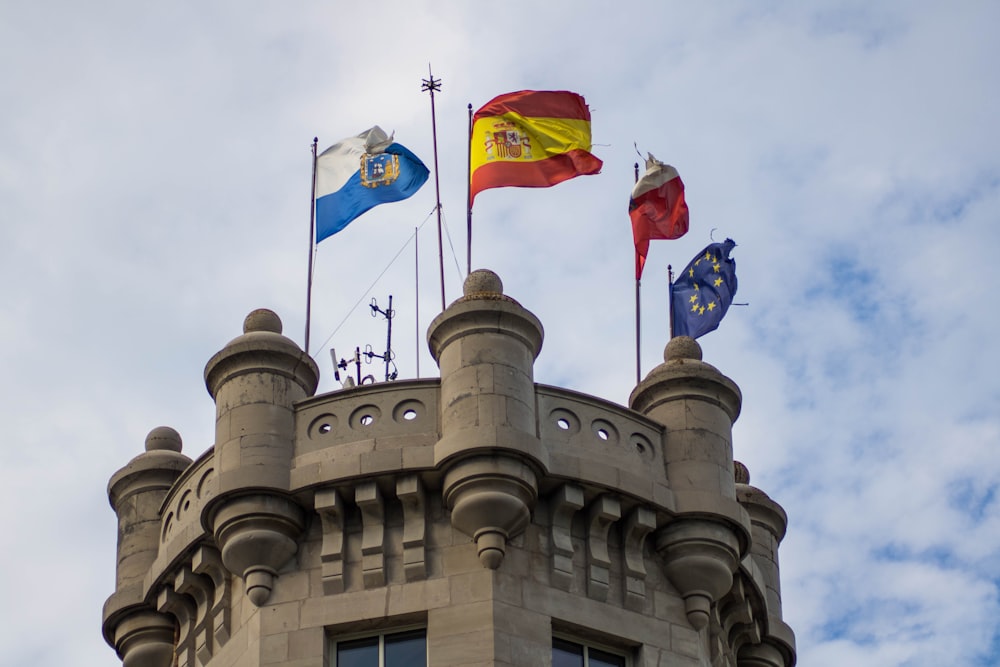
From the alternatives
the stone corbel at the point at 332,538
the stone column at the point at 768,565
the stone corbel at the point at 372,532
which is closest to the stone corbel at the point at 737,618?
the stone column at the point at 768,565

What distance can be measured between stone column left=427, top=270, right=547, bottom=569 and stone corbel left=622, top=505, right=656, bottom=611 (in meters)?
1.72

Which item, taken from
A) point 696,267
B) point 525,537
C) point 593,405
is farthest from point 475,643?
point 696,267

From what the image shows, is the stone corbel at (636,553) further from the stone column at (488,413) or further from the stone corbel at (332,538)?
the stone corbel at (332,538)

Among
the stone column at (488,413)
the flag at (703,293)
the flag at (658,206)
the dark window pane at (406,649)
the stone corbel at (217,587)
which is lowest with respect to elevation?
the dark window pane at (406,649)

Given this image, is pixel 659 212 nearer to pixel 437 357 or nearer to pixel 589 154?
pixel 589 154

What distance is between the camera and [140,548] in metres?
37.8

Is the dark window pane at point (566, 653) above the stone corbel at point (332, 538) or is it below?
below

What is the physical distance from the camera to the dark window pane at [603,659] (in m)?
34.1

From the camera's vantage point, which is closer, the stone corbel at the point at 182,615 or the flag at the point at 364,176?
the stone corbel at the point at 182,615

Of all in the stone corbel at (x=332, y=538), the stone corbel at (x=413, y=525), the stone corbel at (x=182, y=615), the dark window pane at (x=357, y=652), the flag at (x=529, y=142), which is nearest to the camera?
A: the dark window pane at (x=357, y=652)

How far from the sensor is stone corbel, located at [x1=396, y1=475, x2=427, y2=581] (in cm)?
3394

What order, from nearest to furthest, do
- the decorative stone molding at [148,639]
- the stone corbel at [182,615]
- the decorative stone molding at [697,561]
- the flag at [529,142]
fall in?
the decorative stone molding at [697,561] → the stone corbel at [182,615] → the decorative stone molding at [148,639] → the flag at [529,142]

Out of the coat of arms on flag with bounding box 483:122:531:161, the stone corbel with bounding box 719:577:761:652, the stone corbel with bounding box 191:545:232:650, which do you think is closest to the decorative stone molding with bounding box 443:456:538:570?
the stone corbel with bounding box 191:545:232:650

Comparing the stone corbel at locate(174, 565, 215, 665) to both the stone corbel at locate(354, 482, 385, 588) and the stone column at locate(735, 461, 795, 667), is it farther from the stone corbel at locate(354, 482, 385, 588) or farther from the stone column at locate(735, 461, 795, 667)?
the stone column at locate(735, 461, 795, 667)
